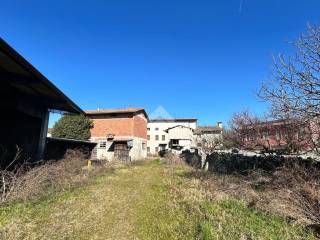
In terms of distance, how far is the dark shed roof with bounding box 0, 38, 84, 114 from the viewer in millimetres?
6914

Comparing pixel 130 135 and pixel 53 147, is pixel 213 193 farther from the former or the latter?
pixel 130 135

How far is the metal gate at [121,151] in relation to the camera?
1226 inches

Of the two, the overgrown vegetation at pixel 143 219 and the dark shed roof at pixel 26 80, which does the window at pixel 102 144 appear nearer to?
the dark shed roof at pixel 26 80

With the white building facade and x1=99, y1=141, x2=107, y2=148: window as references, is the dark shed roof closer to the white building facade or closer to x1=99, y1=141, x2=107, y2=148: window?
x1=99, y1=141, x2=107, y2=148: window

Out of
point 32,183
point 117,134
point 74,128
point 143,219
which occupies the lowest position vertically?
point 143,219

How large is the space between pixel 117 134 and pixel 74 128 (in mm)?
5808

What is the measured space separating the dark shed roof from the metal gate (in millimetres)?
18572

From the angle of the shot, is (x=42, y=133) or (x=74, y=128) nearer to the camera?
(x=42, y=133)

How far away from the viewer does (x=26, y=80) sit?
9.15 meters

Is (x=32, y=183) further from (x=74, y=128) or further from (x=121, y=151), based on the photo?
(x=74, y=128)

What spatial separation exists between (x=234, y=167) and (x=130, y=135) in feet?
60.6

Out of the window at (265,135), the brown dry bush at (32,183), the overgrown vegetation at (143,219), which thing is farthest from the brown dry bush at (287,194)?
the window at (265,135)

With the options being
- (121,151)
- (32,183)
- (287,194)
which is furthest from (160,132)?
(287,194)

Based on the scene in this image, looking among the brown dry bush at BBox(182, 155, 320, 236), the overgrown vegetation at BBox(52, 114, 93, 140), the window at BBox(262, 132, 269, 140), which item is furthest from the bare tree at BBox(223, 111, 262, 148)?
the overgrown vegetation at BBox(52, 114, 93, 140)
